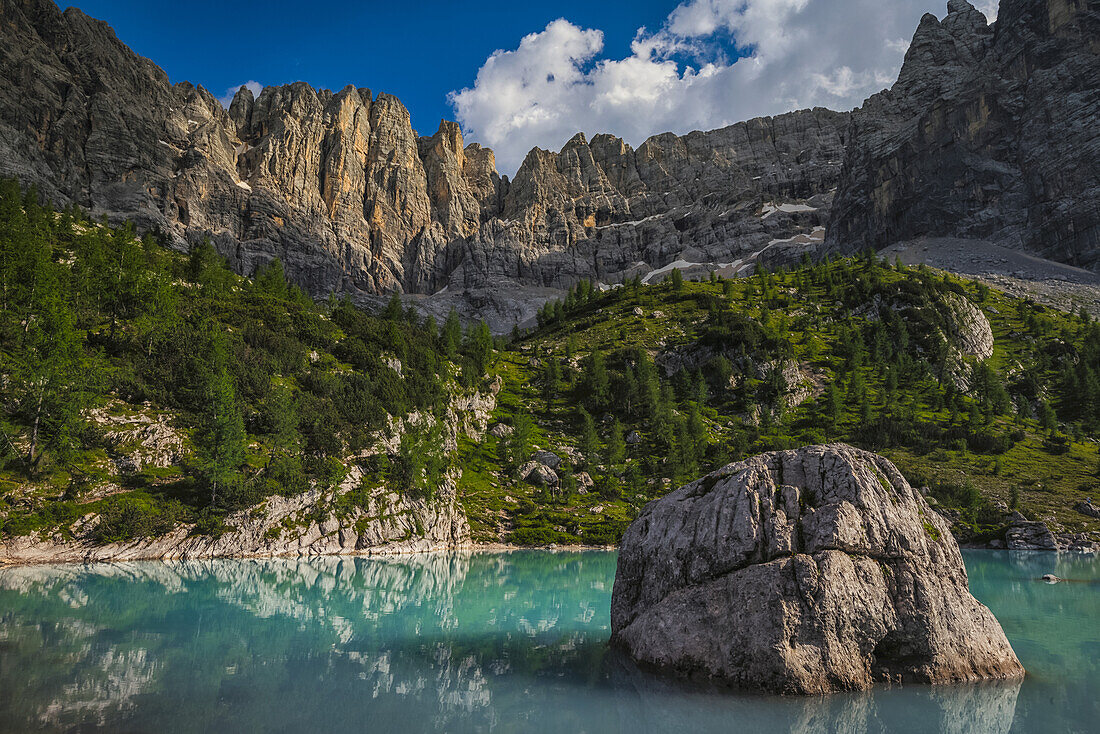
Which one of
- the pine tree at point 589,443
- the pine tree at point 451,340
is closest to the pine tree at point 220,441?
the pine tree at point 589,443

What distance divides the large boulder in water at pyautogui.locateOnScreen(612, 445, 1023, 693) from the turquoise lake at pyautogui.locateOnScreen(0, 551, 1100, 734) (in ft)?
2.81

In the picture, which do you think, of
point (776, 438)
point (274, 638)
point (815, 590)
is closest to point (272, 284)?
point (776, 438)

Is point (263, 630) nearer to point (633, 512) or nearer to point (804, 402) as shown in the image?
point (633, 512)

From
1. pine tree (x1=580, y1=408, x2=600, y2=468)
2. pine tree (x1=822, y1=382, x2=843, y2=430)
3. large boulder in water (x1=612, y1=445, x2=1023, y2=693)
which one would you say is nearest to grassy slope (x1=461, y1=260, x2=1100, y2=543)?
pine tree (x1=822, y1=382, x2=843, y2=430)

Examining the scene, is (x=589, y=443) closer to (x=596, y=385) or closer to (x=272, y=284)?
(x=596, y=385)

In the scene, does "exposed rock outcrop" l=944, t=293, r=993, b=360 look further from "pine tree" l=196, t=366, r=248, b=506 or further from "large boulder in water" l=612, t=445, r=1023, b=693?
"pine tree" l=196, t=366, r=248, b=506

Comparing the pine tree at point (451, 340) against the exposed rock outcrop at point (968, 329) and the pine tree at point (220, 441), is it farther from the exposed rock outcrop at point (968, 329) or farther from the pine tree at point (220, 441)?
the exposed rock outcrop at point (968, 329)

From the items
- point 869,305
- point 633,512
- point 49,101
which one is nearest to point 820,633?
point 633,512

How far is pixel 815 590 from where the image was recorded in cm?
1625

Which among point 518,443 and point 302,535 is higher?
point 518,443

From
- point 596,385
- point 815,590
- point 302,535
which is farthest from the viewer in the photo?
point 596,385

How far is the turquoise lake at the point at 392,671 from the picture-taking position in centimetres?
1368

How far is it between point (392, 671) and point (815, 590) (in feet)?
42.9

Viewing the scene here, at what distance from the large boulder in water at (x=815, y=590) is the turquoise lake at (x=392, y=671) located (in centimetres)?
86
